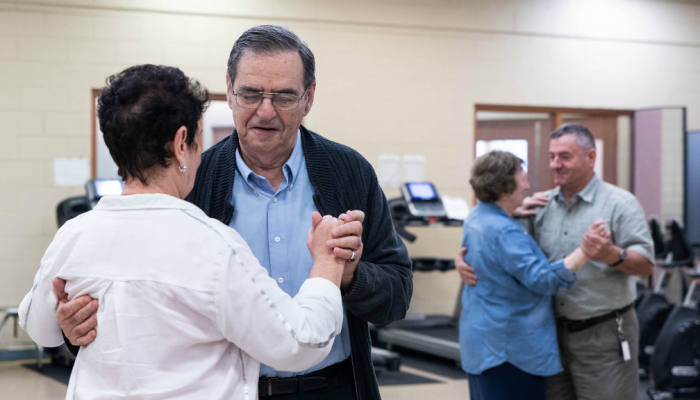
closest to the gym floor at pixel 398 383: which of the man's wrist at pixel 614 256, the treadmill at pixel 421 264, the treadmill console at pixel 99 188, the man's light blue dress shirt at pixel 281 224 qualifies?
the treadmill at pixel 421 264

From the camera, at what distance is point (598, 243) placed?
8.30ft

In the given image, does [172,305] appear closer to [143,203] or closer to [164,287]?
[164,287]

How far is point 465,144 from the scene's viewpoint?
22.1 ft

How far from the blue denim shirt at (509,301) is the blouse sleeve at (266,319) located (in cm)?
172

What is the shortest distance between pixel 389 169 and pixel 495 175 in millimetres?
3666

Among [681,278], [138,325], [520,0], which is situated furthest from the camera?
[520,0]

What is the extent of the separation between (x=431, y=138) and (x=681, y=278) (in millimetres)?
2841

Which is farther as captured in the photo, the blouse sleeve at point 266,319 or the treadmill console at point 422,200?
the treadmill console at point 422,200

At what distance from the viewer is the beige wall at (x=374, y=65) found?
5.80 m

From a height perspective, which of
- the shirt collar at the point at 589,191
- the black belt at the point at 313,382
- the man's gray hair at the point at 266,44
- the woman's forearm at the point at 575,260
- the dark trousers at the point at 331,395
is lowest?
the dark trousers at the point at 331,395

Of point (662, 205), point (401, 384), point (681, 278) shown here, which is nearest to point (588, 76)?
point (662, 205)

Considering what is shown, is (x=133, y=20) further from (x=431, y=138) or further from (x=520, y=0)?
(x=520, y=0)

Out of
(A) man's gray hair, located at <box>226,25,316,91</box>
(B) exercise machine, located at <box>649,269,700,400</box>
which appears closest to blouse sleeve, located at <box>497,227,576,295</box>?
(A) man's gray hair, located at <box>226,25,316,91</box>

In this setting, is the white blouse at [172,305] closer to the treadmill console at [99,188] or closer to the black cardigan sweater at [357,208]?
the black cardigan sweater at [357,208]
